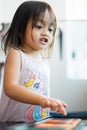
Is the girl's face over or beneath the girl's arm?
over

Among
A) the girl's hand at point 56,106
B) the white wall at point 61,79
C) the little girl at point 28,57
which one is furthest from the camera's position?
the white wall at point 61,79

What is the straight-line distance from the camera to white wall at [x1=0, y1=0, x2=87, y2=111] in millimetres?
2098

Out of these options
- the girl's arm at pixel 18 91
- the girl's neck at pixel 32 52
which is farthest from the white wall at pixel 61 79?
the girl's arm at pixel 18 91

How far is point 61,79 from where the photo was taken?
212 centimetres

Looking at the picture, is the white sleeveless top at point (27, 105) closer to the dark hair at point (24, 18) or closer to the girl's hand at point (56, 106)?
the dark hair at point (24, 18)

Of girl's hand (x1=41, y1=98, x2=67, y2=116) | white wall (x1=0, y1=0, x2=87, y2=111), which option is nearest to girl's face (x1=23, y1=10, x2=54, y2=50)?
girl's hand (x1=41, y1=98, x2=67, y2=116)

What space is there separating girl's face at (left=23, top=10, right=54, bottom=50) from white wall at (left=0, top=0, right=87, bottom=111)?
4.41 ft

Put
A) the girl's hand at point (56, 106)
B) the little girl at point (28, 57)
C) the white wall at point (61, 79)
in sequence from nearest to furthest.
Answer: the girl's hand at point (56, 106) < the little girl at point (28, 57) < the white wall at point (61, 79)

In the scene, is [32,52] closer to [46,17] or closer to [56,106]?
[46,17]

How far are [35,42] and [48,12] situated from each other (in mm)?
84

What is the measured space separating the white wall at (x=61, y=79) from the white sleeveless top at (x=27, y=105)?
1.33 metres

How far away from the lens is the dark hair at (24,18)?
2.49 ft

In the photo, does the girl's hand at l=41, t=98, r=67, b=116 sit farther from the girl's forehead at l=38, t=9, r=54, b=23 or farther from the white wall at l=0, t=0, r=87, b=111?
the white wall at l=0, t=0, r=87, b=111

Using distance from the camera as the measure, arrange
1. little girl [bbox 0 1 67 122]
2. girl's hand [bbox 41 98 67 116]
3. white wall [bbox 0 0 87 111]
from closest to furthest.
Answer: girl's hand [bbox 41 98 67 116]
little girl [bbox 0 1 67 122]
white wall [bbox 0 0 87 111]
